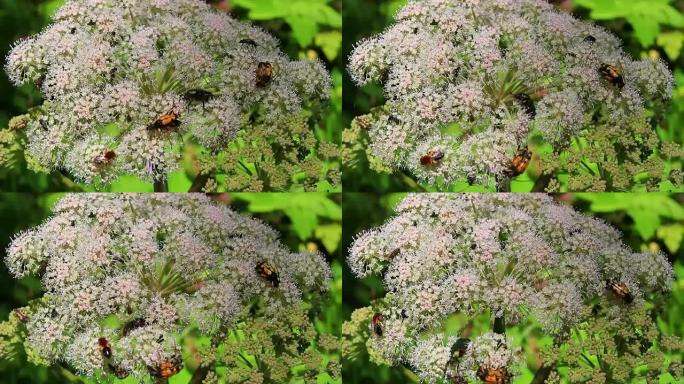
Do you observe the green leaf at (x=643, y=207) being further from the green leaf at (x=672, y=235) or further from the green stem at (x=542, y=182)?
the green stem at (x=542, y=182)

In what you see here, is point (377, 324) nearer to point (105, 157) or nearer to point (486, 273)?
point (486, 273)

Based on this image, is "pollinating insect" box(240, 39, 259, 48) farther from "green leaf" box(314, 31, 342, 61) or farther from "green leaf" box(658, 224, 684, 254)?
"green leaf" box(658, 224, 684, 254)

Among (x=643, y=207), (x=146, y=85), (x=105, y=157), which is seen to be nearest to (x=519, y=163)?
(x=643, y=207)

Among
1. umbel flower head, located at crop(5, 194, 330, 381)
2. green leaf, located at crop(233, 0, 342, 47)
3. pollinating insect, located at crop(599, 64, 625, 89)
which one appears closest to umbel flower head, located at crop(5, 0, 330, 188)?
green leaf, located at crop(233, 0, 342, 47)

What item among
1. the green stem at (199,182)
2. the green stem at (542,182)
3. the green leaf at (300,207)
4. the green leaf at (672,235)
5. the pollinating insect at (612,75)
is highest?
the pollinating insect at (612,75)

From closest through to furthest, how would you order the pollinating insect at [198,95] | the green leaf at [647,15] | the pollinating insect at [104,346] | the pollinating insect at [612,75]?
the pollinating insect at [104,346] → the pollinating insect at [198,95] → the pollinating insect at [612,75] → the green leaf at [647,15]

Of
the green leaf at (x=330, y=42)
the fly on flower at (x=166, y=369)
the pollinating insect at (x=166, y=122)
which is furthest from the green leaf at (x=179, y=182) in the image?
the green leaf at (x=330, y=42)
